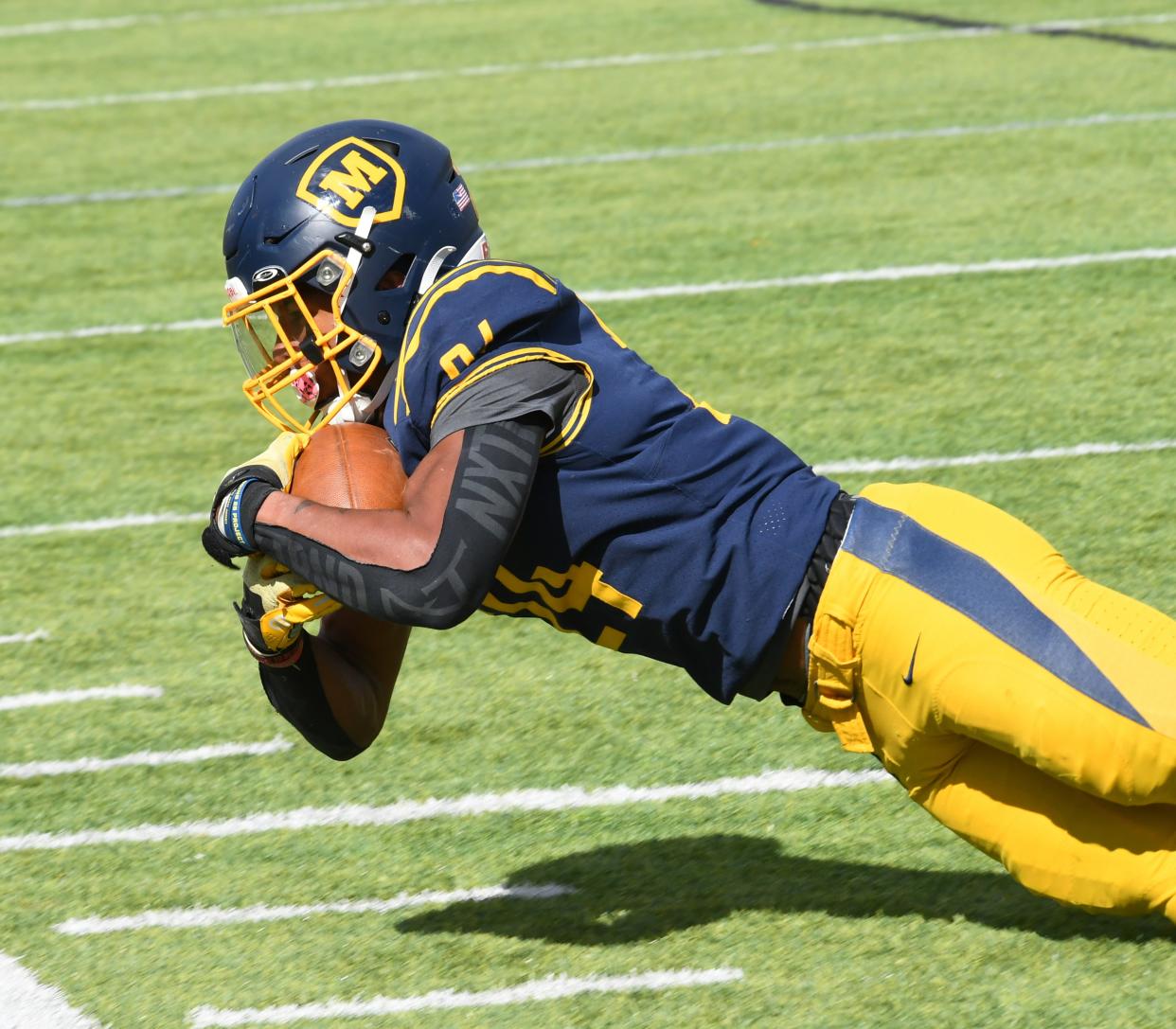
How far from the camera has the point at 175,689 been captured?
4328 millimetres

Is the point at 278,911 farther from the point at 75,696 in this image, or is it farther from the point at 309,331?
the point at 75,696

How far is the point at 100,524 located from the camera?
530cm

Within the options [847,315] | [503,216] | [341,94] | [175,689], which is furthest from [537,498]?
[341,94]

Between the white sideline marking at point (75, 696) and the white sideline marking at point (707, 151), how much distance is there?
4573 mm

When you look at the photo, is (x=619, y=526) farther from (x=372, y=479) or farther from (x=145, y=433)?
(x=145, y=433)

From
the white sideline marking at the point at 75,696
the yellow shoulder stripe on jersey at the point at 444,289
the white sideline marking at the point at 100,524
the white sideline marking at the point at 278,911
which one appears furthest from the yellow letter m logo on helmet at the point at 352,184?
the white sideline marking at the point at 100,524

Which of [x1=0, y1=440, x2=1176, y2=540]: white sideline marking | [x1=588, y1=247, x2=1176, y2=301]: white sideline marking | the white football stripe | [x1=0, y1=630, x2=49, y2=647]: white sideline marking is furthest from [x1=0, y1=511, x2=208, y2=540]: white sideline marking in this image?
the white football stripe

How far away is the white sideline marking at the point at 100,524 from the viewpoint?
208 inches

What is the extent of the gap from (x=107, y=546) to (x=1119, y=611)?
10.4 feet

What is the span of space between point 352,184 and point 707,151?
5.80 meters

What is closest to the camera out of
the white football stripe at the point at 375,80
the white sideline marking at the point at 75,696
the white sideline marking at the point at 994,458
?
the white sideline marking at the point at 75,696

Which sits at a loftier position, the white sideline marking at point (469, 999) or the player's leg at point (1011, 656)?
the player's leg at point (1011, 656)

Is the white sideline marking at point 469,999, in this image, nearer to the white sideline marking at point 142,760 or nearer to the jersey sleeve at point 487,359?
the jersey sleeve at point 487,359

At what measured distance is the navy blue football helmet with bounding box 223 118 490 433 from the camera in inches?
120
